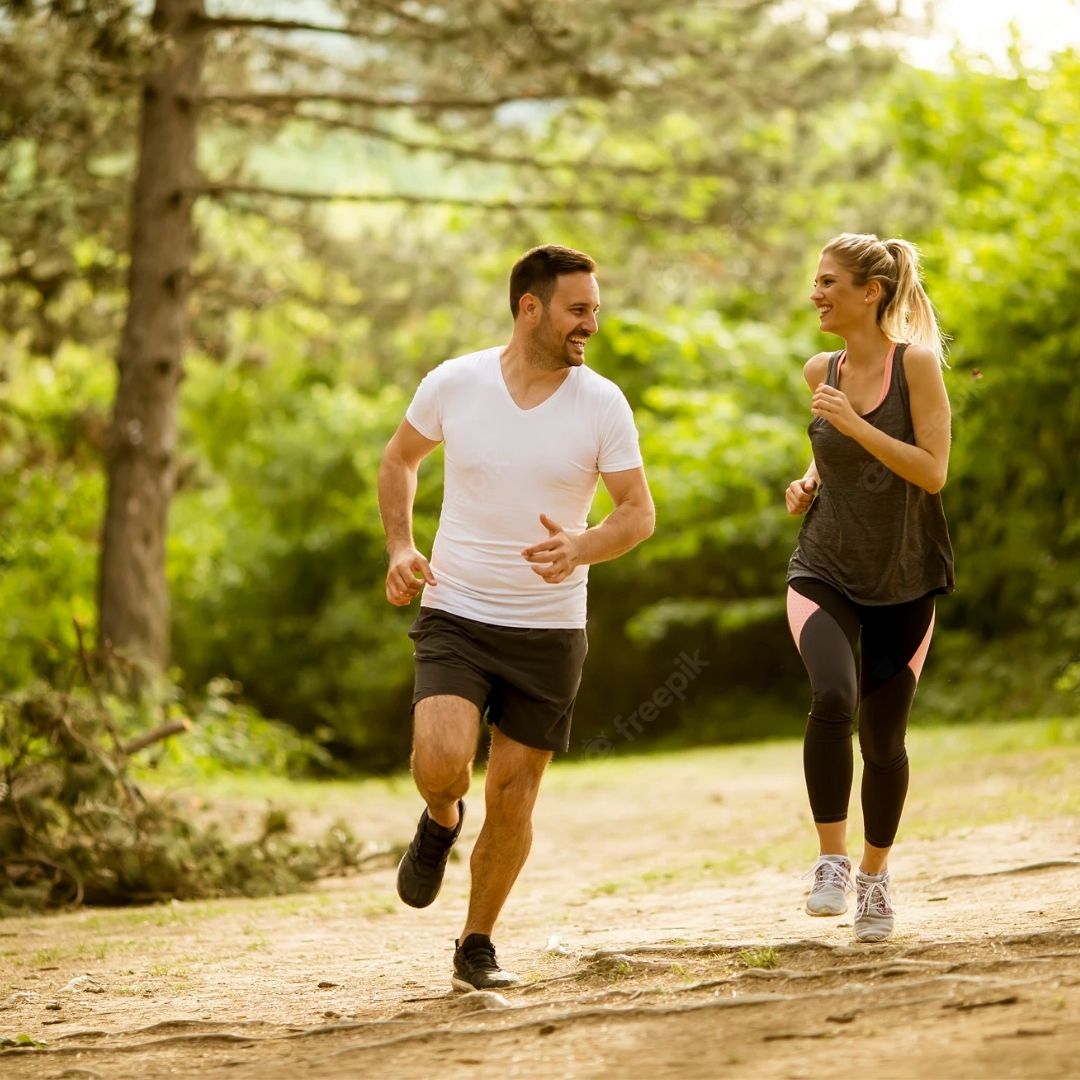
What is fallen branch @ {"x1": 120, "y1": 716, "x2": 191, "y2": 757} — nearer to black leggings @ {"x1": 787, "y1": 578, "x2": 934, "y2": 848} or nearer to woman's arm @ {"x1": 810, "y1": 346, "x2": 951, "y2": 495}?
black leggings @ {"x1": 787, "y1": 578, "x2": 934, "y2": 848}

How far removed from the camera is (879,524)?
213 inches

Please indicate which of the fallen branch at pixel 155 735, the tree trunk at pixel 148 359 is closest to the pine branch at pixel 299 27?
the tree trunk at pixel 148 359

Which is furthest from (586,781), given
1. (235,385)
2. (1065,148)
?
(235,385)

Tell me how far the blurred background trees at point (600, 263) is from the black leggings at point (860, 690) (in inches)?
352

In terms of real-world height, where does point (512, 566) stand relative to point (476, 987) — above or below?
above

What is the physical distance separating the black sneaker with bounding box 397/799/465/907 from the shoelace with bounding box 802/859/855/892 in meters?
1.22

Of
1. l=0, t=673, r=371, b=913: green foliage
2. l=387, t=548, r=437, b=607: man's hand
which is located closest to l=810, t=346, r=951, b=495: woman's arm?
l=387, t=548, r=437, b=607: man's hand

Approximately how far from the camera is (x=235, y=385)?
31203 mm

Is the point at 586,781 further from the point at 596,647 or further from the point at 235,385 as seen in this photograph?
the point at 235,385

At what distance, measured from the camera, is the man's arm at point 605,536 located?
4.96 m

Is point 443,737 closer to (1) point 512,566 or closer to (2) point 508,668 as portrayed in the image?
(2) point 508,668

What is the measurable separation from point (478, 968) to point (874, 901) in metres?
1.35

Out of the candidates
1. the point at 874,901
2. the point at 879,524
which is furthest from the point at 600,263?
the point at 874,901

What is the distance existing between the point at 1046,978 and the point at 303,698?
21.4m
